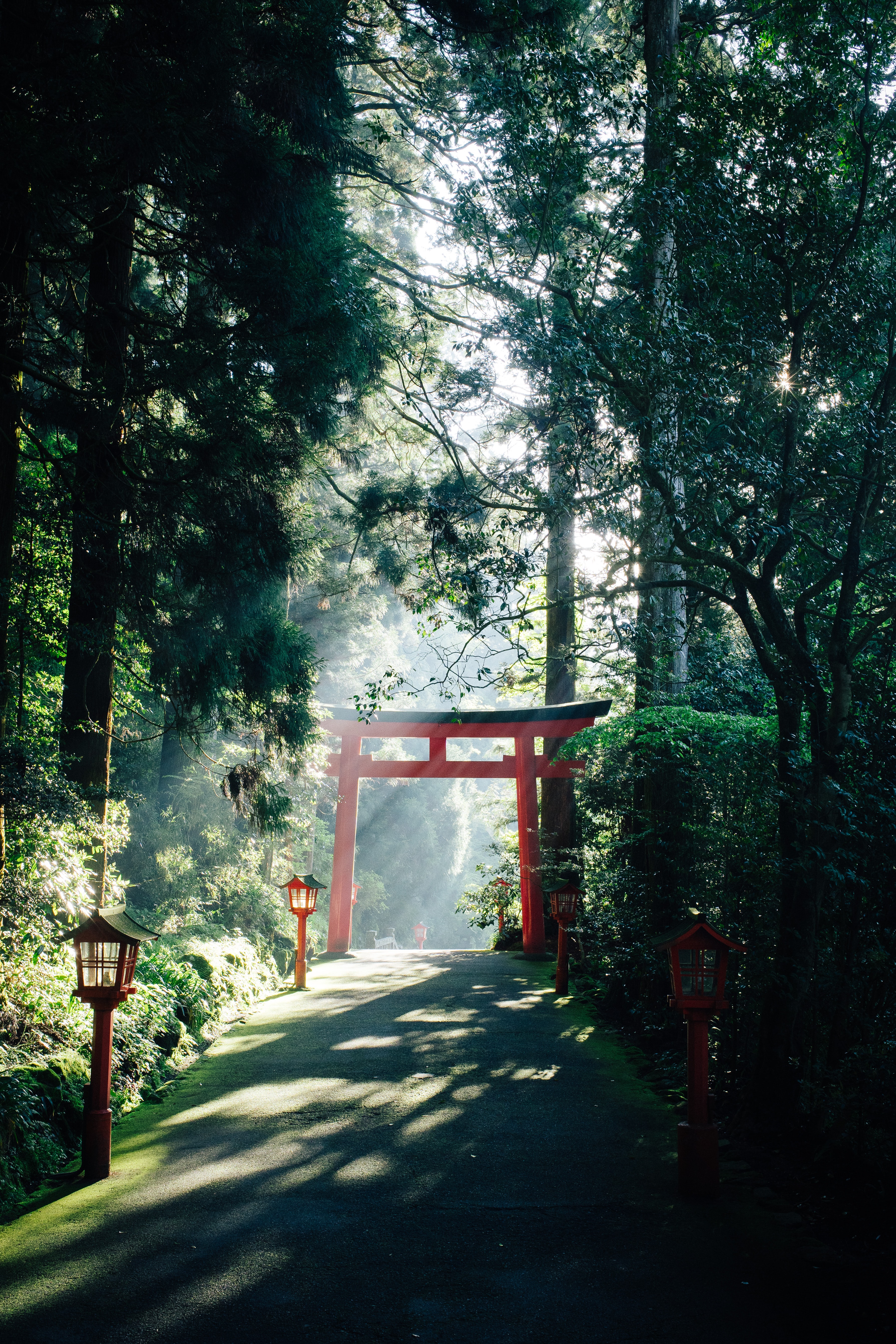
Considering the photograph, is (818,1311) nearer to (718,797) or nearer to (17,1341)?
(17,1341)

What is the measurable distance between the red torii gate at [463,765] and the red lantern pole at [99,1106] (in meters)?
7.57

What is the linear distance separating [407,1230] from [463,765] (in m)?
10.4

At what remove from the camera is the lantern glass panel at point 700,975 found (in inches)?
155

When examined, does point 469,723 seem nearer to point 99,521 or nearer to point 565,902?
point 565,902

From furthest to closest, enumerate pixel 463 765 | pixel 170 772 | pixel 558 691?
pixel 170 772 < pixel 463 765 < pixel 558 691

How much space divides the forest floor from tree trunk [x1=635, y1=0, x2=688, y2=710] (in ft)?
10.8

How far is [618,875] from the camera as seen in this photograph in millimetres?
6980

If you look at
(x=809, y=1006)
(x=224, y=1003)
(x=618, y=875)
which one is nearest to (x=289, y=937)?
(x=224, y=1003)

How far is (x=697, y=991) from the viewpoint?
393 centimetres

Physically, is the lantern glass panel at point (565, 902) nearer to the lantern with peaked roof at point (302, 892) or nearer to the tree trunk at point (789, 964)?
the lantern with peaked roof at point (302, 892)

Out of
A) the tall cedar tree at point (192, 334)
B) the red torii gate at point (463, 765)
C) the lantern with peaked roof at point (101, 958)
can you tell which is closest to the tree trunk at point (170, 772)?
the red torii gate at point (463, 765)

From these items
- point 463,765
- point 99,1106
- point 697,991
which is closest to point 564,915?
point 697,991

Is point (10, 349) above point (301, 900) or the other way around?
above

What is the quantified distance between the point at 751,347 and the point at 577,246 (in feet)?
19.1
